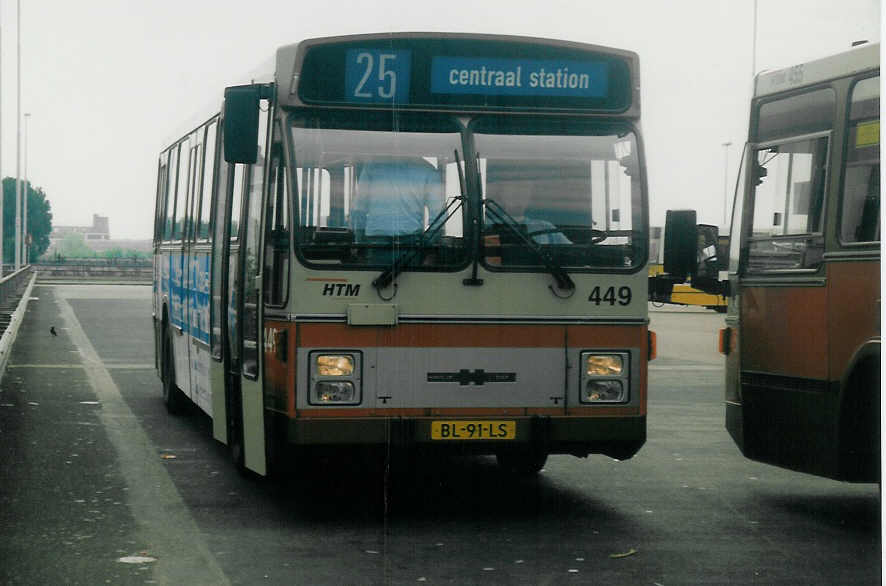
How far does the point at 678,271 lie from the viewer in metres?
8.25

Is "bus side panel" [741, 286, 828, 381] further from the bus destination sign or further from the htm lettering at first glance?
the htm lettering

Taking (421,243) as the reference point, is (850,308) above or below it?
below

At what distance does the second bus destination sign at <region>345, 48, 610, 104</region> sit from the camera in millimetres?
8172

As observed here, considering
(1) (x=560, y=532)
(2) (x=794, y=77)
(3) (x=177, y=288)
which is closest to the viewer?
(1) (x=560, y=532)

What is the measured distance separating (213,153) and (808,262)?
4.93 metres

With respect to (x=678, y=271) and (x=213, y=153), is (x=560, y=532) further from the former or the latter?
(x=213, y=153)

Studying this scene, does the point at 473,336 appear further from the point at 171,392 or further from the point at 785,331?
the point at 171,392

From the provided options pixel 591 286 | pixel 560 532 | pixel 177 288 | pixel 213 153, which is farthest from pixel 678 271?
pixel 177 288

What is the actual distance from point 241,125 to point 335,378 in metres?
1.50

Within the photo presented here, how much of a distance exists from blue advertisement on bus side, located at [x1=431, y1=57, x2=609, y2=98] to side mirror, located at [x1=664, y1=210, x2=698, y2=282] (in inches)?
35.5

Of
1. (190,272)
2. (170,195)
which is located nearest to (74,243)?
(170,195)

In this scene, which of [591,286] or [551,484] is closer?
[591,286]

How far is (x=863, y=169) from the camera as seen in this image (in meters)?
7.73

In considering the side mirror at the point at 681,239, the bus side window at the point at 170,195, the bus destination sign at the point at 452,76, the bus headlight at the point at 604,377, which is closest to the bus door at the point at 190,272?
the bus side window at the point at 170,195
